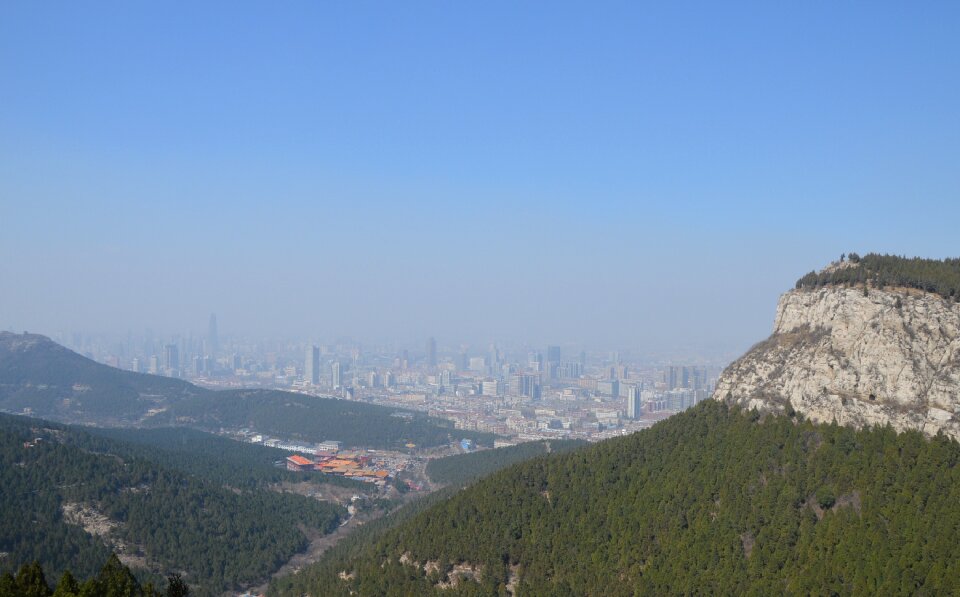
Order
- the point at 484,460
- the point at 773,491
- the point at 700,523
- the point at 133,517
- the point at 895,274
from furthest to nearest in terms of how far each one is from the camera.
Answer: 1. the point at 484,460
2. the point at 133,517
3. the point at 895,274
4. the point at 700,523
5. the point at 773,491

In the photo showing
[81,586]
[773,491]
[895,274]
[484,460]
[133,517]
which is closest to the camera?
[81,586]

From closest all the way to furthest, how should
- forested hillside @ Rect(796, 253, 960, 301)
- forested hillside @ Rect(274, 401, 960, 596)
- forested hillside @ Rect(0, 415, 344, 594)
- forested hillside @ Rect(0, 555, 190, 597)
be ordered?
forested hillside @ Rect(0, 555, 190, 597) → forested hillside @ Rect(274, 401, 960, 596) → forested hillside @ Rect(796, 253, 960, 301) → forested hillside @ Rect(0, 415, 344, 594)

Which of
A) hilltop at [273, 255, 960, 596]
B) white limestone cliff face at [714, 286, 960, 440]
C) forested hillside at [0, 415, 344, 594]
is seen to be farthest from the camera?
forested hillside at [0, 415, 344, 594]

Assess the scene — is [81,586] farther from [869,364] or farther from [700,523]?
[869,364]

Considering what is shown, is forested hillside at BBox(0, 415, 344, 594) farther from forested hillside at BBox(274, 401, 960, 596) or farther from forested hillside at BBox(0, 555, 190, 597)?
forested hillside at BBox(0, 555, 190, 597)

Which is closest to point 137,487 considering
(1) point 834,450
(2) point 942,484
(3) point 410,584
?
(3) point 410,584

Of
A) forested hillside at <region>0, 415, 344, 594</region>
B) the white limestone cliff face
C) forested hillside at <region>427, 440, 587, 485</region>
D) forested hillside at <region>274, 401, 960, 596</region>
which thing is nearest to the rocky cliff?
the white limestone cliff face

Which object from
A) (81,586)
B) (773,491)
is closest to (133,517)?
(81,586)
